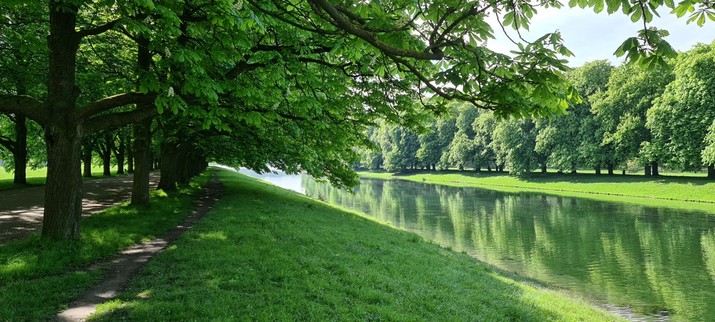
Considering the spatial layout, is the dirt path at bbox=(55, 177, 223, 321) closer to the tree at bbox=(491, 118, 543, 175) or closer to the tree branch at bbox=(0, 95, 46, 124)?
the tree branch at bbox=(0, 95, 46, 124)

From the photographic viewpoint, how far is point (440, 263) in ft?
49.3

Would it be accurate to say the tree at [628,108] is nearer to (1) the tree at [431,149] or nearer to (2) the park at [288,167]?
(2) the park at [288,167]

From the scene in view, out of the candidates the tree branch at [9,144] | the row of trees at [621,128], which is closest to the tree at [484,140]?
the row of trees at [621,128]

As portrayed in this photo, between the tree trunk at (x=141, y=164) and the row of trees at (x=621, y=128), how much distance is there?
15493 mm

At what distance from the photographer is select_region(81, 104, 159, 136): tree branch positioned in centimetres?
1165

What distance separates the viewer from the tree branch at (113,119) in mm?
11648

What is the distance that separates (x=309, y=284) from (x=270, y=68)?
5.10 m

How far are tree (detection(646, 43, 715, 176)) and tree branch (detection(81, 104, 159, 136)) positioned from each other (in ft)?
183

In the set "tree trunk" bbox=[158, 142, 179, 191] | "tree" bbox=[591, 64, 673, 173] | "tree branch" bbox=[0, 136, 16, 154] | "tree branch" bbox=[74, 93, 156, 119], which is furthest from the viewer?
"tree" bbox=[591, 64, 673, 173]

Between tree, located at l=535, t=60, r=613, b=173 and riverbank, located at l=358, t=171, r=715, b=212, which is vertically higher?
tree, located at l=535, t=60, r=613, b=173

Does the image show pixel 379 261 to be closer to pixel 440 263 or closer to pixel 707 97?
pixel 440 263

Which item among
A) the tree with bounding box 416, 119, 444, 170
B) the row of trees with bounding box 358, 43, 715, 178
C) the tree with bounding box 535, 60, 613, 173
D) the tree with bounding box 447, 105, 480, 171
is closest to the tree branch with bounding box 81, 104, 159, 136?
the row of trees with bounding box 358, 43, 715, 178

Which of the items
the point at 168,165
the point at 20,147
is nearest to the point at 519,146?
the point at 168,165

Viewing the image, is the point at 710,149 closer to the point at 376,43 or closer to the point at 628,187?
the point at 628,187
